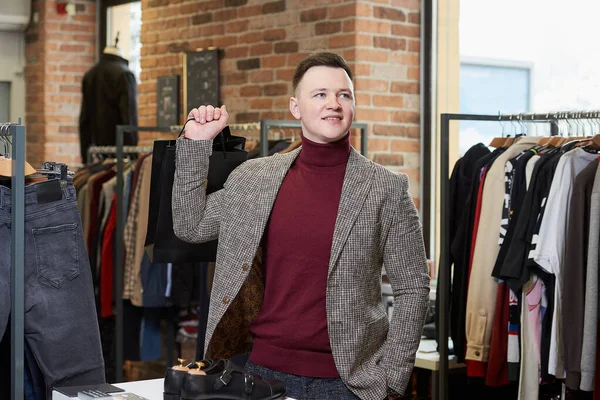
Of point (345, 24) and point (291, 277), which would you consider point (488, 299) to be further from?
point (345, 24)

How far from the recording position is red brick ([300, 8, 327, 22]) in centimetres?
495

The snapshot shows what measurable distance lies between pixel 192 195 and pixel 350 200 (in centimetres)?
42

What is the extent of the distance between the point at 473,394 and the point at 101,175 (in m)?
2.40

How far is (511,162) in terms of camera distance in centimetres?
344

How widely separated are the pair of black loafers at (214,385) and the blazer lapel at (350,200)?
1.26ft

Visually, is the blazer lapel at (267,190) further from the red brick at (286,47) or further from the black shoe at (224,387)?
the red brick at (286,47)

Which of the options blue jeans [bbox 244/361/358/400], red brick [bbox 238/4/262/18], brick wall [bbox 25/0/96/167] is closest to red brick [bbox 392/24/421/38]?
red brick [bbox 238/4/262/18]

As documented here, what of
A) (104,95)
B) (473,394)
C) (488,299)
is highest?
(104,95)

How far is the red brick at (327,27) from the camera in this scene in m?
4.86

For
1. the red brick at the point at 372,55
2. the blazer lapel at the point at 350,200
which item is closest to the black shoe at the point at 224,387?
the blazer lapel at the point at 350,200

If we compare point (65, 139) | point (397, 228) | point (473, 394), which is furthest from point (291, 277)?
point (65, 139)

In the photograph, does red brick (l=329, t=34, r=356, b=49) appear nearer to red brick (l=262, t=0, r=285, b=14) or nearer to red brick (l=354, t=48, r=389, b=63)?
red brick (l=354, t=48, r=389, b=63)

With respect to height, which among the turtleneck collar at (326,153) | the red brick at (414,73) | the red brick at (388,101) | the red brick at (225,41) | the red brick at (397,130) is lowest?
the turtleneck collar at (326,153)

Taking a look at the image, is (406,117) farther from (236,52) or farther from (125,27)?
(125,27)
